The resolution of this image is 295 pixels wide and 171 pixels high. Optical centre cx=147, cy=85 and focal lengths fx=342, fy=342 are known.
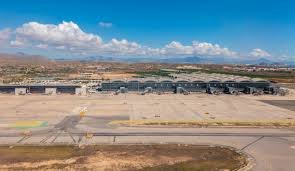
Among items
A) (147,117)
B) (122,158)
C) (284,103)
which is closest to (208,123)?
(147,117)

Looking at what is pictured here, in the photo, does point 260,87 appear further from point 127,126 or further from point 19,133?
point 19,133

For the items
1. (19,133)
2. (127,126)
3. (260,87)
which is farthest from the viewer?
(260,87)

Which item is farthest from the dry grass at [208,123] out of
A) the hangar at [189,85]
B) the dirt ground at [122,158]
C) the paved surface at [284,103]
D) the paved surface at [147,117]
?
the hangar at [189,85]

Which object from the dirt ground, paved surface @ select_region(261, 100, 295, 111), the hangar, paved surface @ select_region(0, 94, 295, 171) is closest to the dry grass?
paved surface @ select_region(0, 94, 295, 171)

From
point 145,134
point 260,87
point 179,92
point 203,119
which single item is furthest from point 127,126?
point 260,87

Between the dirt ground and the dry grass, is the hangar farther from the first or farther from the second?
the dirt ground

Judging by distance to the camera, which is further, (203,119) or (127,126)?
(203,119)

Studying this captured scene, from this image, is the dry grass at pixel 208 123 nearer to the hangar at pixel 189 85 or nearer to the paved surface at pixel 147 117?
the paved surface at pixel 147 117

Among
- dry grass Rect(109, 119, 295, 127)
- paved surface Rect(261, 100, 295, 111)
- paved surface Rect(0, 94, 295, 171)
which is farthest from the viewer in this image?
paved surface Rect(261, 100, 295, 111)

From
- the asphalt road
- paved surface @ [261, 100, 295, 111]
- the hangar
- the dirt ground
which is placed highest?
the hangar
